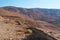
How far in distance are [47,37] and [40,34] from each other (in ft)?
2.18

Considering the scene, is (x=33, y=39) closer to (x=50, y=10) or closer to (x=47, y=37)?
(x=47, y=37)

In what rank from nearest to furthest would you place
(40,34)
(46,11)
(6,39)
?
(6,39) < (40,34) < (46,11)

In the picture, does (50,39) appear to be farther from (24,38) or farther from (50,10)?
(50,10)

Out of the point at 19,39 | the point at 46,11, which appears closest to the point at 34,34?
the point at 19,39

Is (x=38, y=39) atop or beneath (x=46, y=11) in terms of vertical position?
atop

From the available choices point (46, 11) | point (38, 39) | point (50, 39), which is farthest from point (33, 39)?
point (46, 11)

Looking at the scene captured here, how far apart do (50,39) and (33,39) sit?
43.7 inches

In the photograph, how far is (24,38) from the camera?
1056 centimetres

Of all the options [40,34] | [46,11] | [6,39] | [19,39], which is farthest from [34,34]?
[46,11]

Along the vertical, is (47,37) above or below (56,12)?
above

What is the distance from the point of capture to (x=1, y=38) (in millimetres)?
9977

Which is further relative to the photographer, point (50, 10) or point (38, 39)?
point (50, 10)

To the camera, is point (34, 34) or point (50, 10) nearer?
point (34, 34)

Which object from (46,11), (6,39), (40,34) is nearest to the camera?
(6,39)
